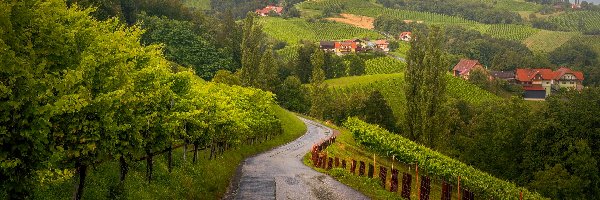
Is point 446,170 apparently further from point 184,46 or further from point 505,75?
point 505,75

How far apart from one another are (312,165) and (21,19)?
32975 millimetres

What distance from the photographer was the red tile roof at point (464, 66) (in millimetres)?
158900

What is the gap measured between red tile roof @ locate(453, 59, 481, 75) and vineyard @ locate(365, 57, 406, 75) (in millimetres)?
19462

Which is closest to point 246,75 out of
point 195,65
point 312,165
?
point 195,65

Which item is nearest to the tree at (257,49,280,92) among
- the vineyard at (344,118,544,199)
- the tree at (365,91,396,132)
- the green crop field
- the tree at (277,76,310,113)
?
the tree at (277,76,310,113)

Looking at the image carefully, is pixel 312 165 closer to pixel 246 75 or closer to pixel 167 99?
pixel 167 99

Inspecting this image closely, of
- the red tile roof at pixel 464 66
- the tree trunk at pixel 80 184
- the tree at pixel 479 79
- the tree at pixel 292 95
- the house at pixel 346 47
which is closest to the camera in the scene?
the tree trunk at pixel 80 184

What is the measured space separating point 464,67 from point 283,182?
143189 mm

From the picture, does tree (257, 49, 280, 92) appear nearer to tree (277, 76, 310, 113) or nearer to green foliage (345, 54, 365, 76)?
tree (277, 76, 310, 113)

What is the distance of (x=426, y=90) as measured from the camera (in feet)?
187

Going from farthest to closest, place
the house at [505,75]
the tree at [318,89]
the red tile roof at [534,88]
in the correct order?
the house at [505,75]
the red tile roof at [534,88]
the tree at [318,89]

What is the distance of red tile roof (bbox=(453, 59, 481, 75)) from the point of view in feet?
521

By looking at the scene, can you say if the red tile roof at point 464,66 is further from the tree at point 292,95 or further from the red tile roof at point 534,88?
the tree at point 292,95

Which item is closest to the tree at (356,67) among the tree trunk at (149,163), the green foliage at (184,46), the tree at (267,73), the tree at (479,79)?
the tree at (479,79)
